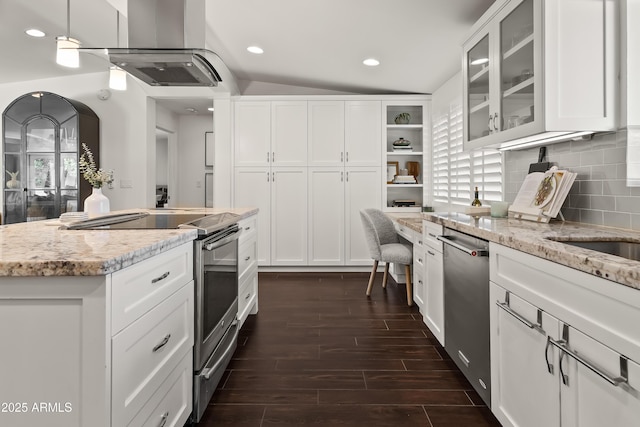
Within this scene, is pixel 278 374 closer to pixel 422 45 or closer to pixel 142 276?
pixel 142 276

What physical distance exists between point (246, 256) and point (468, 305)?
5.36 ft

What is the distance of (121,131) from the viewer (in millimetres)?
4898

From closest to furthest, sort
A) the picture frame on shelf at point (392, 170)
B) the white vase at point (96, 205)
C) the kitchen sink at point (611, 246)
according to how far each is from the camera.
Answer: the kitchen sink at point (611, 246) → the white vase at point (96, 205) → the picture frame on shelf at point (392, 170)

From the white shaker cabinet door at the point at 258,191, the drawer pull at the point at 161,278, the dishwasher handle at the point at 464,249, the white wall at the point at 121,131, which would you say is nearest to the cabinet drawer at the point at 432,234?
the dishwasher handle at the point at 464,249

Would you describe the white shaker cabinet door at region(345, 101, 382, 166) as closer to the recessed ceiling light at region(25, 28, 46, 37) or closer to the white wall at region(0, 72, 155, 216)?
the white wall at region(0, 72, 155, 216)

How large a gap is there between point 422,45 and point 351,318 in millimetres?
2514

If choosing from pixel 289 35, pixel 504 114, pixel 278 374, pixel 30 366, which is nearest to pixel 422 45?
pixel 289 35

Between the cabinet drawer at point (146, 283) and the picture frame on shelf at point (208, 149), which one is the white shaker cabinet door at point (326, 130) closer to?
the picture frame on shelf at point (208, 149)

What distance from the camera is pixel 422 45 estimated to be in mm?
3227

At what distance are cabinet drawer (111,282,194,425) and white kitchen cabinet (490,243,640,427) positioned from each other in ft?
4.22

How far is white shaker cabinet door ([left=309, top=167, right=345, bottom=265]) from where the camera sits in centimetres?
467

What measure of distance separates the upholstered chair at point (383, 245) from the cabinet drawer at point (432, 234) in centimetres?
76

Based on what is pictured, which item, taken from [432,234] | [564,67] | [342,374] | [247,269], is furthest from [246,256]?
[564,67]

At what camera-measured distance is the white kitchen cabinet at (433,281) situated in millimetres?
2320
